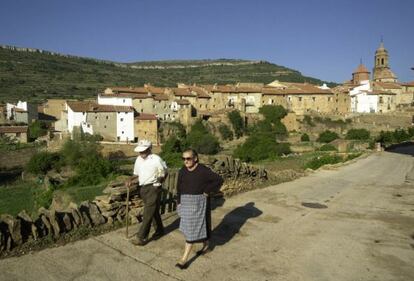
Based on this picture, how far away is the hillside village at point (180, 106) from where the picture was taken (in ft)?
181

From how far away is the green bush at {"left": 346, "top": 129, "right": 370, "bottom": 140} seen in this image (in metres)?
55.4

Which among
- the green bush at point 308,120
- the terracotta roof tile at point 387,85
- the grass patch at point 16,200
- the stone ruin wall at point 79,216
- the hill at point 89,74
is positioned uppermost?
the hill at point 89,74

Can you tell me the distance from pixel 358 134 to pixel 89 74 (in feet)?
291

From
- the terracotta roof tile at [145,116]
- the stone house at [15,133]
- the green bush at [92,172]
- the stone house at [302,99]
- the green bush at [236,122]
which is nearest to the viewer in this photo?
the green bush at [92,172]

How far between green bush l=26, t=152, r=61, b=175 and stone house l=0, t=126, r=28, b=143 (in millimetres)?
12792

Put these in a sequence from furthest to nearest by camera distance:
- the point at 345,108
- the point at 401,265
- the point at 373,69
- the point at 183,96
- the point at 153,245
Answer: the point at 373,69 < the point at 345,108 < the point at 183,96 < the point at 153,245 < the point at 401,265

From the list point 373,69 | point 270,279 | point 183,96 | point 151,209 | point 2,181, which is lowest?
point 2,181

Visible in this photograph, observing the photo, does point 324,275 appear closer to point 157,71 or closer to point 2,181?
point 2,181

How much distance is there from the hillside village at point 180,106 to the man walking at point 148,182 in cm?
4951

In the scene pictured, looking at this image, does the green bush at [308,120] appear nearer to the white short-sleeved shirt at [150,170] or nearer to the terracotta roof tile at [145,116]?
the terracotta roof tile at [145,116]

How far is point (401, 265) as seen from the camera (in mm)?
5391

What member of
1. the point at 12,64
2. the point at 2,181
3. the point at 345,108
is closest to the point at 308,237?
the point at 2,181

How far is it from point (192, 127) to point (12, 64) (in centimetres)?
7586

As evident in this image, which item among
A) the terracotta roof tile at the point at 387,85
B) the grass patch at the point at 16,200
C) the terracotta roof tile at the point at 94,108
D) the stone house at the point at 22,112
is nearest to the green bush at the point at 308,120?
the terracotta roof tile at the point at 387,85
